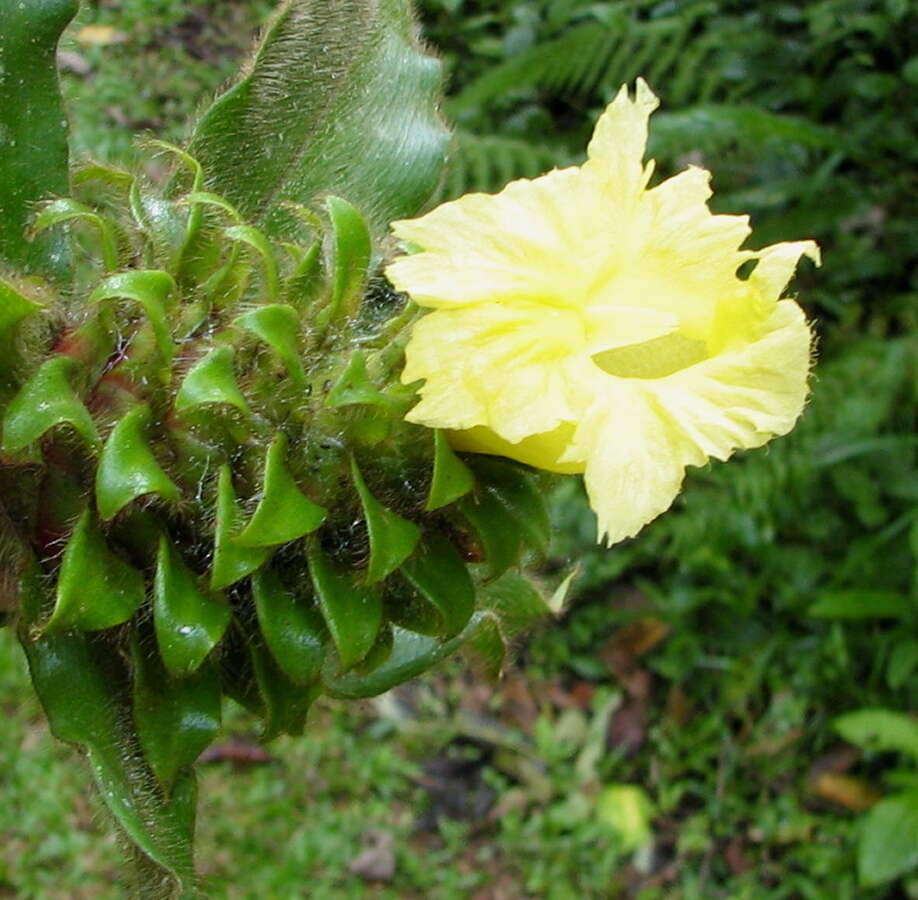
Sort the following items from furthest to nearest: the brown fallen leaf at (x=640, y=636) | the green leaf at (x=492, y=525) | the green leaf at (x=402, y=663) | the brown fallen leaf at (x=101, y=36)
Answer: the brown fallen leaf at (x=101, y=36)
the brown fallen leaf at (x=640, y=636)
the green leaf at (x=402, y=663)
the green leaf at (x=492, y=525)

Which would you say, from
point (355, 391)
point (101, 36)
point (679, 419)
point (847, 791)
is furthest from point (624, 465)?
point (101, 36)

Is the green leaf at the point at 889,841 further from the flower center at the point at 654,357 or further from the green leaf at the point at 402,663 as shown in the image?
the flower center at the point at 654,357

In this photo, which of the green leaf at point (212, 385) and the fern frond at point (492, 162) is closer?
the green leaf at point (212, 385)

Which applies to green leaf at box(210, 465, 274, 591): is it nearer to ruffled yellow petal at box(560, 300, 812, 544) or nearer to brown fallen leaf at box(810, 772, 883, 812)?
ruffled yellow petal at box(560, 300, 812, 544)

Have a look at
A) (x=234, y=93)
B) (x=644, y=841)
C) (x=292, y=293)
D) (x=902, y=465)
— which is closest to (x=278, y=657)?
(x=292, y=293)

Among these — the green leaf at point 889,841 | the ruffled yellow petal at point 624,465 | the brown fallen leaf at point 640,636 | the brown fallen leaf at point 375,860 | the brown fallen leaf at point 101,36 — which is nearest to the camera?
the ruffled yellow petal at point 624,465

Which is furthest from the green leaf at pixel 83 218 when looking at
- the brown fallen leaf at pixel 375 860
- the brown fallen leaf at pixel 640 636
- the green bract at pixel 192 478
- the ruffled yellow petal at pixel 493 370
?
the brown fallen leaf at pixel 640 636
